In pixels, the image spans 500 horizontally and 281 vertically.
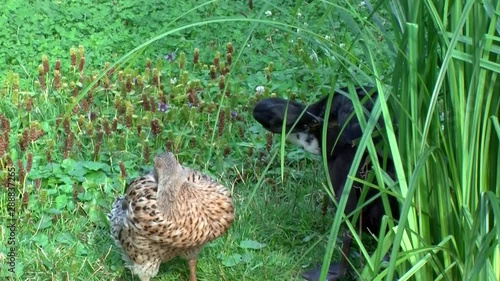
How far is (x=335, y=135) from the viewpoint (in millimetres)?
4426

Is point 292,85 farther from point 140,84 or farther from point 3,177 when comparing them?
point 3,177

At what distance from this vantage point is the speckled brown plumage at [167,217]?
427 cm

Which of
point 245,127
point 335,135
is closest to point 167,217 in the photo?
point 335,135

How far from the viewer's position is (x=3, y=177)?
16.2 feet

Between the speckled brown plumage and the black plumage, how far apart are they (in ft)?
1.38

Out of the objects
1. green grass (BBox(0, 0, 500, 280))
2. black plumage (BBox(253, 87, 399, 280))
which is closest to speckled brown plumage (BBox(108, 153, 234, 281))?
green grass (BBox(0, 0, 500, 280))

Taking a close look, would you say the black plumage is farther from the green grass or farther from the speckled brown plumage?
the speckled brown plumage

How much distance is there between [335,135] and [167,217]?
817 millimetres

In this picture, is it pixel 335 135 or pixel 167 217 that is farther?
pixel 335 135

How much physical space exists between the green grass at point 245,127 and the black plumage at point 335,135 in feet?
0.38

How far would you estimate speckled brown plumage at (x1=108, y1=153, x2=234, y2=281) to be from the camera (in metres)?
4.27

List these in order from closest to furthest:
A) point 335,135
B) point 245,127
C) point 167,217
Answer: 1. point 167,217
2. point 335,135
3. point 245,127

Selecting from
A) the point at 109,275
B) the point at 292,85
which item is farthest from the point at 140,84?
the point at 109,275

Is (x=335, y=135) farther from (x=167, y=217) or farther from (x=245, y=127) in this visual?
(x=245, y=127)
